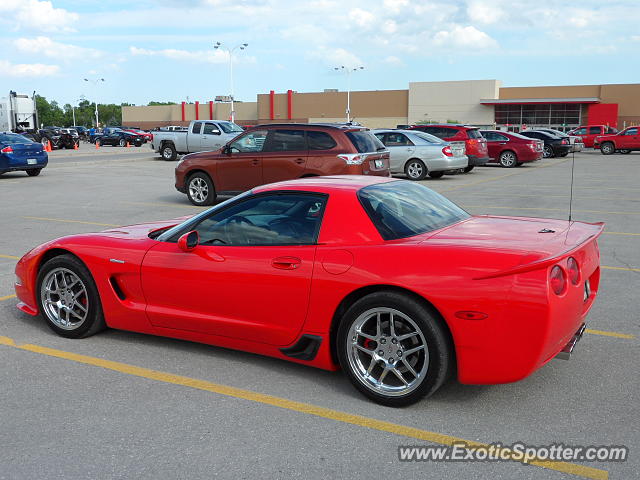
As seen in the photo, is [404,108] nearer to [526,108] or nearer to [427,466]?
[526,108]

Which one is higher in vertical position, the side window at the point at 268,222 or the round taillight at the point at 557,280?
the side window at the point at 268,222

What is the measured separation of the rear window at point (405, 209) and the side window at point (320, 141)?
8.11 m

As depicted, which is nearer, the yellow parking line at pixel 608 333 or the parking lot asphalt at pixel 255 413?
the parking lot asphalt at pixel 255 413

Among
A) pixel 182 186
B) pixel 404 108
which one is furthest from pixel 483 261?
pixel 404 108

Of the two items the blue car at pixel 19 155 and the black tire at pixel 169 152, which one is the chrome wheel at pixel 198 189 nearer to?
the blue car at pixel 19 155

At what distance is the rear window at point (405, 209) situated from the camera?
435 centimetres

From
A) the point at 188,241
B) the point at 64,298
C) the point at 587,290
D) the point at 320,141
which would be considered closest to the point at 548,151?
the point at 320,141

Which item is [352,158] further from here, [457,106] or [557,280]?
[457,106]

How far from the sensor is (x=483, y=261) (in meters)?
3.80

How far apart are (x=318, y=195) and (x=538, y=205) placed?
10476 mm

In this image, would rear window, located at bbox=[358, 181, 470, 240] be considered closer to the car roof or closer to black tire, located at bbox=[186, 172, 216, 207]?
the car roof

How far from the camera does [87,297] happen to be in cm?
521

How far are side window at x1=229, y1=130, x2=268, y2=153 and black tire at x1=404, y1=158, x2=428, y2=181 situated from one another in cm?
759

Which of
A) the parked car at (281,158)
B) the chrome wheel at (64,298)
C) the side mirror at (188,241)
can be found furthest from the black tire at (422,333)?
the parked car at (281,158)
